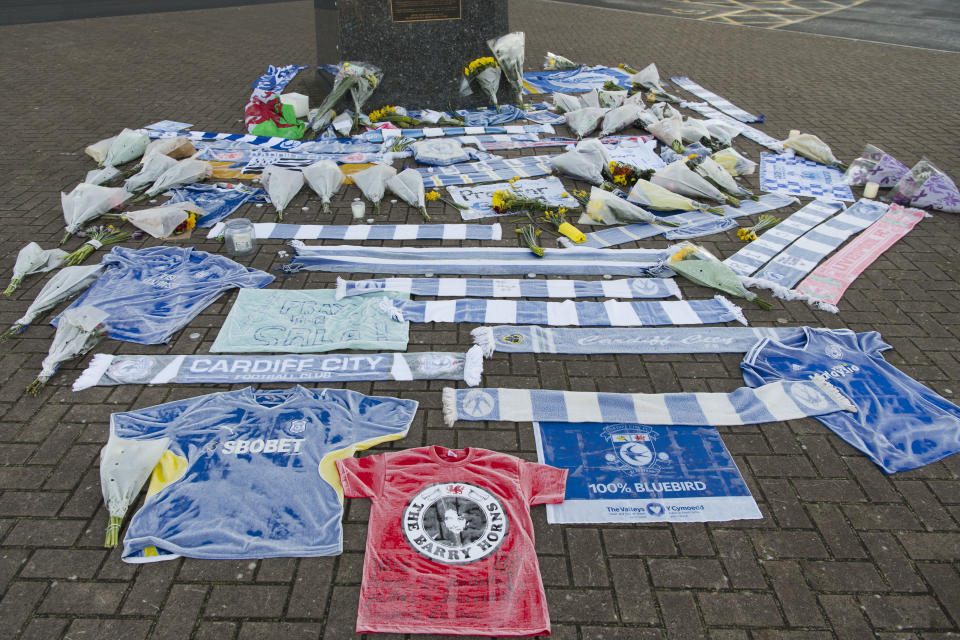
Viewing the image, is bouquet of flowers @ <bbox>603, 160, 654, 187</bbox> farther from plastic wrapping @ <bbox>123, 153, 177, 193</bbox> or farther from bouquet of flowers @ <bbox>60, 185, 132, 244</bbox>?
bouquet of flowers @ <bbox>60, 185, 132, 244</bbox>

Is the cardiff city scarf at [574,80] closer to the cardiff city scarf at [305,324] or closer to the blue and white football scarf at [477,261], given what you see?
the blue and white football scarf at [477,261]

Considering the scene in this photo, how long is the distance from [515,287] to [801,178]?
4.39m

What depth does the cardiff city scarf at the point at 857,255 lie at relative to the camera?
5400mm

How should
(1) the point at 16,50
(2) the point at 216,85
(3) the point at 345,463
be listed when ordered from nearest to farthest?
1. (3) the point at 345,463
2. (2) the point at 216,85
3. (1) the point at 16,50

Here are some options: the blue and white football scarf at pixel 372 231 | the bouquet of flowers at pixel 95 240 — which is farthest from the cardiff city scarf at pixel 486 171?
the bouquet of flowers at pixel 95 240

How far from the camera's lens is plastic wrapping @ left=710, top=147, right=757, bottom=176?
7.39 meters

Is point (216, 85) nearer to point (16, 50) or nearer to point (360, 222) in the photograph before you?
point (16, 50)

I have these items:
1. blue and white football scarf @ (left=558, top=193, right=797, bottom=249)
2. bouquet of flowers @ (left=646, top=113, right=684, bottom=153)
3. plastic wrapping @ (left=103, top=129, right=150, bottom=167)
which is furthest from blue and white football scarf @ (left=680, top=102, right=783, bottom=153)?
plastic wrapping @ (left=103, top=129, right=150, bottom=167)

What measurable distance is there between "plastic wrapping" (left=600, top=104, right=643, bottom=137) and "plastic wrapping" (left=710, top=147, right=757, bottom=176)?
58.2 inches

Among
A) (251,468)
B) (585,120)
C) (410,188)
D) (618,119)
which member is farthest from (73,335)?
(618,119)

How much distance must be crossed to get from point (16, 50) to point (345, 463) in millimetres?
13220

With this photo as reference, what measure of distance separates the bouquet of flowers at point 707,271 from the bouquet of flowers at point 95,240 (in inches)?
203

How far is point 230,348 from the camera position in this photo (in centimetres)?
458

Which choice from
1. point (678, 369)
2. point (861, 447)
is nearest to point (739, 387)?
point (678, 369)
